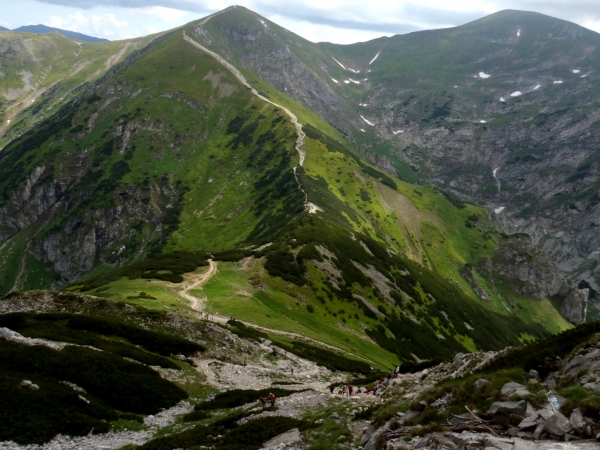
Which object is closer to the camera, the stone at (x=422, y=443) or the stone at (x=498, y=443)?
the stone at (x=498, y=443)

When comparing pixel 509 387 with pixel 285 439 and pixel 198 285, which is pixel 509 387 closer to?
pixel 285 439

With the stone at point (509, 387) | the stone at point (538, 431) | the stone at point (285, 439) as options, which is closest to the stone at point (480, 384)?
the stone at point (509, 387)

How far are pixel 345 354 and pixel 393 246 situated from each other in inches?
4492

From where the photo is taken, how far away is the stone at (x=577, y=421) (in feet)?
45.1

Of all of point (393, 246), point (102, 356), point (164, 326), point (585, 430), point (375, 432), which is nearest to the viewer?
point (585, 430)

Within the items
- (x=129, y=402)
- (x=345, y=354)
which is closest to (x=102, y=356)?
(x=129, y=402)

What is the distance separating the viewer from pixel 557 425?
1400 centimetres

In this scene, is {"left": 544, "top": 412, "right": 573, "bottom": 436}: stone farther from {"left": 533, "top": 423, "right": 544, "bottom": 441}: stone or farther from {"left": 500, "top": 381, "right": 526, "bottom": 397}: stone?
{"left": 500, "top": 381, "right": 526, "bottom": 397}: stone

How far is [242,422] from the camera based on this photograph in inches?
1046

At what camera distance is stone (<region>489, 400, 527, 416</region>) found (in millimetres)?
15477

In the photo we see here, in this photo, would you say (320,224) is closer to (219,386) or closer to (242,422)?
(219,386)

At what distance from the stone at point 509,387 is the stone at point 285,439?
34.6 feet

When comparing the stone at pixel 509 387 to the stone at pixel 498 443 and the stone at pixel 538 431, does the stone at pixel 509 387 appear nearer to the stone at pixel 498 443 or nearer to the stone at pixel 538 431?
the stone at pixel 538 431

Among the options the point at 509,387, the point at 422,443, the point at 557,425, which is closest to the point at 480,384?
the point at 509,387
